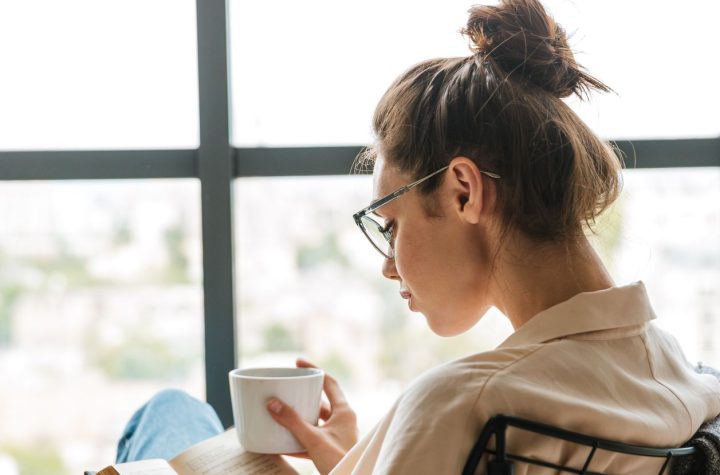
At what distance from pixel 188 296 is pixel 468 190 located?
91cm

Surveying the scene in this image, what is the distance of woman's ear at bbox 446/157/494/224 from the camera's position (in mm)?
862

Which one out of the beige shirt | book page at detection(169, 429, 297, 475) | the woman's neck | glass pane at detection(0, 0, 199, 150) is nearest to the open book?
book page at detection(169, 429, 297, 475)

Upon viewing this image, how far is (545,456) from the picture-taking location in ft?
2.29

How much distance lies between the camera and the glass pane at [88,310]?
1604mm

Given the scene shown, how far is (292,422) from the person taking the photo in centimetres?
106

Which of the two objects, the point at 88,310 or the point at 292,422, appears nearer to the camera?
the point at 292,422

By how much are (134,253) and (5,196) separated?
28 cm

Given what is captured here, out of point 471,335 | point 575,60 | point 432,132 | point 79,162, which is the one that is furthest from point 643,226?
point 79,162

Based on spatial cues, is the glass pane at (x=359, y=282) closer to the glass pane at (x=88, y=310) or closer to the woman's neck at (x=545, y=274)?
the glass pane at (x=88, y=310)

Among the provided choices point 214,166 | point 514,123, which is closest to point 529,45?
point 514,123

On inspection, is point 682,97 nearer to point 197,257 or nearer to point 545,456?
point 197,257

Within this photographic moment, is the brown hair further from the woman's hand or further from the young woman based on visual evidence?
the woman's hand

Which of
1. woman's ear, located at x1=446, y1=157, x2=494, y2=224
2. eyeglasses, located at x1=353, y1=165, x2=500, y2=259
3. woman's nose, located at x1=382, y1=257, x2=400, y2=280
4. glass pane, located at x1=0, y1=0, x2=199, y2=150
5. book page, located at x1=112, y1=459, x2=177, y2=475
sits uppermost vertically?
glass pane, located at x1=0, y1=0, x2=199, y2=150

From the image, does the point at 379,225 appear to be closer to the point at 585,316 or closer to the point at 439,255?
the point at 439,255
